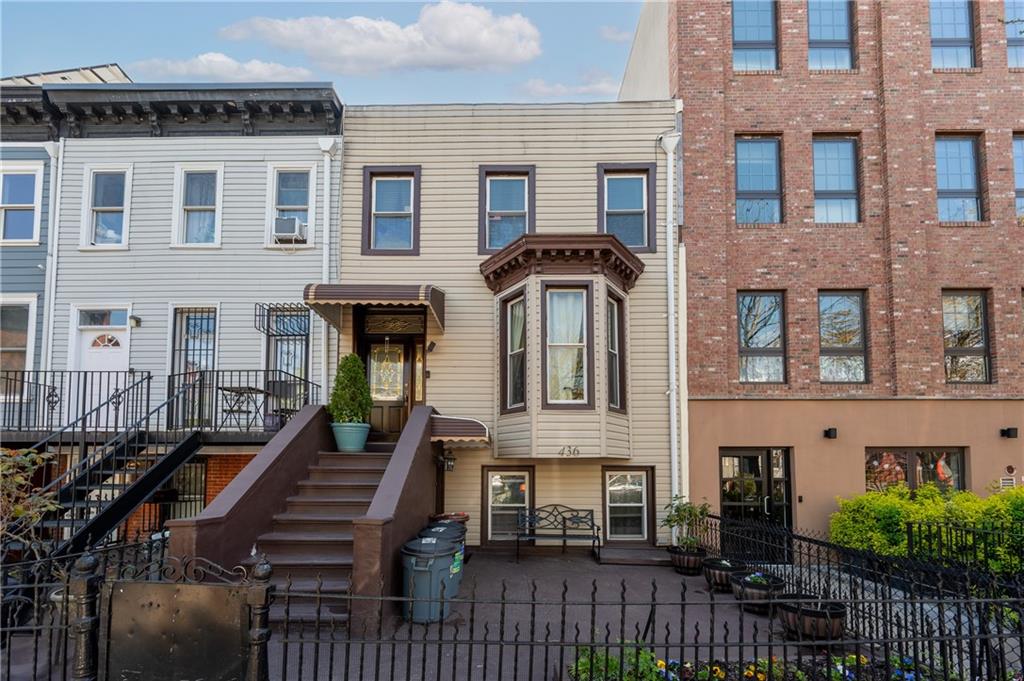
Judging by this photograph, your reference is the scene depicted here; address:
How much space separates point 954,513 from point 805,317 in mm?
4331

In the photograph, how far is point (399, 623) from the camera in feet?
24.1

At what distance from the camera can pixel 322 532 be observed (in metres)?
8.67

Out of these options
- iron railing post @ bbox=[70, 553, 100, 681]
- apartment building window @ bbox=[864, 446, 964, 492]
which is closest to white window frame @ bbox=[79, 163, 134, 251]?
iron railing post @ bbox=[70, 553, 100, 681]

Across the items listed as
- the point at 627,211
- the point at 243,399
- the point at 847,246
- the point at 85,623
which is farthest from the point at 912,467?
the point at 85,623

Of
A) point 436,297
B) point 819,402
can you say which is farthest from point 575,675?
point 819,402

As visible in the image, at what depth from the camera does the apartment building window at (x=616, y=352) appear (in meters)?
12.0

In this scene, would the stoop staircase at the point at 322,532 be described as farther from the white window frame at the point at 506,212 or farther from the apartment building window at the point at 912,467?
the apartment building window at the point at 912,467

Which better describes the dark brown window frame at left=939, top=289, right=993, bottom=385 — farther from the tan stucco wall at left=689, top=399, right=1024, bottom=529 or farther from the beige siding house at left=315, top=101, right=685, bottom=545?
the beige siding house at left=315, top=101, right=685, bottom=545

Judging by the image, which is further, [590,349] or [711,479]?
[711,479]

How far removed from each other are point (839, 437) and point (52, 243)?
15779mm

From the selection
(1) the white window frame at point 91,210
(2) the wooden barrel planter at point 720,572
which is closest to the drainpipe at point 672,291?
(2) the wooden barrel planter at point 720,572

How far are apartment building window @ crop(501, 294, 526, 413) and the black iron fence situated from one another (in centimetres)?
358

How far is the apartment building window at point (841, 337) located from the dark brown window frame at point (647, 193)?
12.6 feet

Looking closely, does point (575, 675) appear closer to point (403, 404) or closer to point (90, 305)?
point (403, 404)
